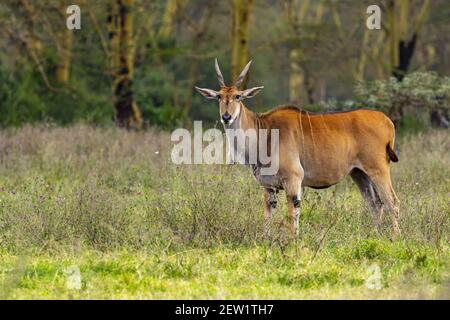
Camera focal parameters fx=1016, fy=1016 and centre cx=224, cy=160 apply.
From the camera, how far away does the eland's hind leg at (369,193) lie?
10469 mm

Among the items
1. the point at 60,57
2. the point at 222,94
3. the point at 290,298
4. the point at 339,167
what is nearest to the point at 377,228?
the point at 339,167

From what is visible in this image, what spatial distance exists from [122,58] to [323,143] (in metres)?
10.8

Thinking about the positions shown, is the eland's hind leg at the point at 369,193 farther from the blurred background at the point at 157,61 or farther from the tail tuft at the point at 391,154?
the blurred background at the point at 157,61

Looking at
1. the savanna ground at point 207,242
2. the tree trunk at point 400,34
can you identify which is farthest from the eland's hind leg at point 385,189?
the tree trunk at point 400,34

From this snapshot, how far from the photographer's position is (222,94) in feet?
33.0

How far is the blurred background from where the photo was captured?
18.9m

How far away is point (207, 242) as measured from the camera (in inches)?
352

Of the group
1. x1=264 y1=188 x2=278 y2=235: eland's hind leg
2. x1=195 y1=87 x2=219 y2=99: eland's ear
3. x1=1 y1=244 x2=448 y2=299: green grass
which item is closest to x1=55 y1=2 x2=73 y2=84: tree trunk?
x1=195 y1=87 x2=219 y2=99: eland's ear

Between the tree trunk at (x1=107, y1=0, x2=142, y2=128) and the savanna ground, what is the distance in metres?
7.87

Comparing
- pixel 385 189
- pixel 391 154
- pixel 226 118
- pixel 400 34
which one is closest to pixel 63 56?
pixel 400 34

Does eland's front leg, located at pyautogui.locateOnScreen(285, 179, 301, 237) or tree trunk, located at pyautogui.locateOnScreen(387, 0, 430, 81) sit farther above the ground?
tree trunk, located at pyautogui.locateOnScreen(387, 0, 430, 81)

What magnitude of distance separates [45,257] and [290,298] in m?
2.37

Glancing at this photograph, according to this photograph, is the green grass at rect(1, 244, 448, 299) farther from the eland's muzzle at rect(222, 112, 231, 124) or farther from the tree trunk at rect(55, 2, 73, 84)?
the tree trunk at rect(55, 2, 73, 84)

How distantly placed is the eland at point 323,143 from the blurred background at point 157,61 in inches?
283
